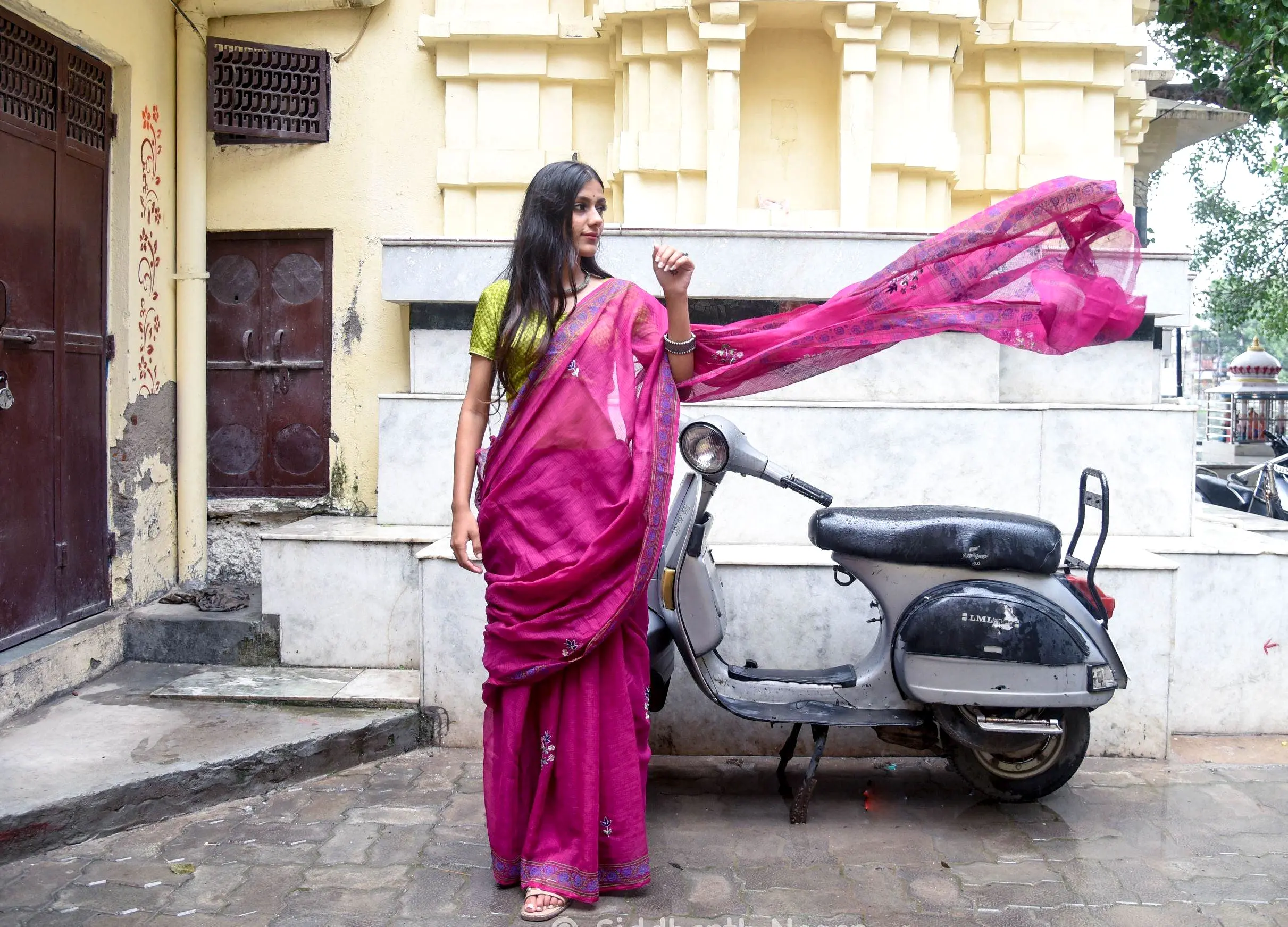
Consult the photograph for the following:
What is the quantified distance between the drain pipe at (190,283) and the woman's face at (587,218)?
2878 mm

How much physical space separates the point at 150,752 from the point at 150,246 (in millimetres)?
2390

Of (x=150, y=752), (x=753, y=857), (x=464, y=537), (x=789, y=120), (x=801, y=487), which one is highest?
(x=789, y=120)

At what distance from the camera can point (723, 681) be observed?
11.1 feet

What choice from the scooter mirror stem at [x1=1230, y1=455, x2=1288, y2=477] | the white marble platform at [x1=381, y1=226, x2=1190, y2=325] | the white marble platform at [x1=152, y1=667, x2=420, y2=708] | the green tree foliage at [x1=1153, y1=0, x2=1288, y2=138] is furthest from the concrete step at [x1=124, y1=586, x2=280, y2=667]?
the scooter mirror stem at [x1=1230, y1=455, x2=1288, y2=477]

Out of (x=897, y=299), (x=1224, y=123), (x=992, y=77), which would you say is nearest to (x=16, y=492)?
(x=897, y=299)

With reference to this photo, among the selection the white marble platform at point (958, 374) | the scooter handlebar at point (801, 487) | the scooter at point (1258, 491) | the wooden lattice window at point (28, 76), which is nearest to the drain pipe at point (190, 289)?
the wooden lattice window at point (28, 76)

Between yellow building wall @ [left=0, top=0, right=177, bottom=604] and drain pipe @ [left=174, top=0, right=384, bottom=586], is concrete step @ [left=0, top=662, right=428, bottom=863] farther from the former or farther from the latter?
drain pipe @ [left=174, top=0, right=384, bottom=586]

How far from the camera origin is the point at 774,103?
17.5 ft

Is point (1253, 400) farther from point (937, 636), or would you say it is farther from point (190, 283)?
point (190, 283)

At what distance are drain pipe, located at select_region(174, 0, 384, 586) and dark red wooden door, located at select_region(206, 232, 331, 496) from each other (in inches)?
7.2

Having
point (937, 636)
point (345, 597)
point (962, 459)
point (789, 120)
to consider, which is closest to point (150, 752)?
point (345, 597)

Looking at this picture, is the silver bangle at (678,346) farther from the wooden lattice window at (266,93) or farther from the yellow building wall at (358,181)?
the wooden lattice window at (266,93)

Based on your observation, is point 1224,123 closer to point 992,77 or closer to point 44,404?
point 992,77

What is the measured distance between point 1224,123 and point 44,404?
27.9ft
